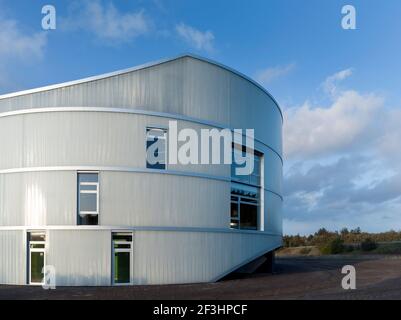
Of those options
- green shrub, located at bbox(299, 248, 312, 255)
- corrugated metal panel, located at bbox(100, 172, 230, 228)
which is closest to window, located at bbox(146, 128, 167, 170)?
corrugated metal panel, located at bbox(100, 172, 230, 228)

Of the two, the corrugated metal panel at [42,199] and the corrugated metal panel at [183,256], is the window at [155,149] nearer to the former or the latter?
the corrugated metal panel at [183,256]

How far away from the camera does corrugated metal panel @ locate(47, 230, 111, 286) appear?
18953 mm

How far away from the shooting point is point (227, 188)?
878 inches

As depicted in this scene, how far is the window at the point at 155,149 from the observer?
66.5 feet

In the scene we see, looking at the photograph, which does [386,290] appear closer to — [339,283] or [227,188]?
[339,283]

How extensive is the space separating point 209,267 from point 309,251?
4194cm

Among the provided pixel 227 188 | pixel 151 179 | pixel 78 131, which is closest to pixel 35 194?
pixel 78 131

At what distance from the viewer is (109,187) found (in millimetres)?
19594

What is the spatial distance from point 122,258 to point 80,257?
167 cm

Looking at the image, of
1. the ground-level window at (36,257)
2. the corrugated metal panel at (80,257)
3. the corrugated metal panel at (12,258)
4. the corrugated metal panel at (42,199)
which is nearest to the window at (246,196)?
the corrugated metal panel at (80,257)

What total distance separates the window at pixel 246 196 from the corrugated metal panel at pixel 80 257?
6383mm

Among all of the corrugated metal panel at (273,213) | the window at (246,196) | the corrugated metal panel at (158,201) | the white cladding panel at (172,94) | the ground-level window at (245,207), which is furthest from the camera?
the corrugated metal panel at (273,213)

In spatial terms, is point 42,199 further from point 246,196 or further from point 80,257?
point 246,196

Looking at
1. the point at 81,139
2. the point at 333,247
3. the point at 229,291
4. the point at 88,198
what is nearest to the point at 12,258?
the point at 88,198
